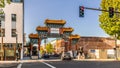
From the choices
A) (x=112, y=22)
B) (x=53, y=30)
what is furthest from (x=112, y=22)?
(x=53, y=30)

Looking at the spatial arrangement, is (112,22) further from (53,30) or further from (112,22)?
(53,30)

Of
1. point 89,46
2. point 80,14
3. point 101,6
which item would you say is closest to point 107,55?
point 101,6

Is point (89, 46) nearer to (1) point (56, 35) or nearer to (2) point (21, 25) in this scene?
(1) point (56, 35)

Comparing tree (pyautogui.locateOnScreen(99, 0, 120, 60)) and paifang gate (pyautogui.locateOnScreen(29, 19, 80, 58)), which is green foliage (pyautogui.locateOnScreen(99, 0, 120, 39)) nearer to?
tree (pyautogui.locateOnScreen(99, 0, 120, 60))

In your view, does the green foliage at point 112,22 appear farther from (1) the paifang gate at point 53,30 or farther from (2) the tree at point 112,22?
(1) the paifang gate at point 53,30

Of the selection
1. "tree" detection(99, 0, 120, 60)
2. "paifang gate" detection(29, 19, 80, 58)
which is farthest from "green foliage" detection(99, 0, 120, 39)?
"paifang gate" detection(29, 19, 80, 58)

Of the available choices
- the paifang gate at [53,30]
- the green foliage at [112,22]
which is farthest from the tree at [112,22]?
the paifang gate at [53,30]

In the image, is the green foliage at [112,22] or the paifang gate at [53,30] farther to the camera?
the paifang gate at [53,30]

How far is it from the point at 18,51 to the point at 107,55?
23.7 meters

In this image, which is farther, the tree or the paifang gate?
the paifang gate

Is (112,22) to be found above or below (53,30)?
above

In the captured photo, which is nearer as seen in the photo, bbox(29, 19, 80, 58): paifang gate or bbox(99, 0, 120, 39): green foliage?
bbox(99, 0, 120, 39): green foliage

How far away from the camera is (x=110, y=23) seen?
211 feet

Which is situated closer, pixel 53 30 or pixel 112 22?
pixel 112 22
